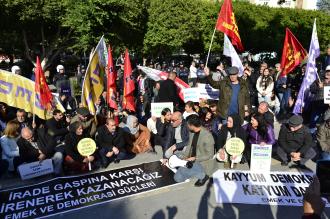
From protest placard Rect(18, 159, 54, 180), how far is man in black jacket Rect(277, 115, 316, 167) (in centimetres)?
482

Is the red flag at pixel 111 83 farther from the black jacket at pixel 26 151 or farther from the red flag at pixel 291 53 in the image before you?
the red flag at pixel 291 53

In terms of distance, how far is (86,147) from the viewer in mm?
7105

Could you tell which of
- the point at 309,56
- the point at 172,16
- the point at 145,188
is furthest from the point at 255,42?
the point at 145,188

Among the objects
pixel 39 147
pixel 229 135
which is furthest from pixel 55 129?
pixel 229 135

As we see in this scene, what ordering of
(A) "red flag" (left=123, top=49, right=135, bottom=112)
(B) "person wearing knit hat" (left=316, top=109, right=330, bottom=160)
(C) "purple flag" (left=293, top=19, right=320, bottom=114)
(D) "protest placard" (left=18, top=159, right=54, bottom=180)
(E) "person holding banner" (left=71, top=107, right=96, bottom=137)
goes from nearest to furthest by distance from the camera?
1. (D) "protest placard" (left=18, top=159, right=54, bottom=180)
2. (B) "person wearing knit hat" (left=316, top=109, right=330, bottom=160)
3. (E) "person holding banner" (left=71, top=107, right=96, bottom=137)
4. (C) "purple flag" (left=293, top=19, right=320, bottom=114)
5. (A) "red flag" (left=123, top=49, right=135, bottom=112)

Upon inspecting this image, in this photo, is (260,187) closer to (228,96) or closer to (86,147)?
(228,96)

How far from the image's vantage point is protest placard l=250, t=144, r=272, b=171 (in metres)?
7.12

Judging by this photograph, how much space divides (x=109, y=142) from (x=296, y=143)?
398 centimetres

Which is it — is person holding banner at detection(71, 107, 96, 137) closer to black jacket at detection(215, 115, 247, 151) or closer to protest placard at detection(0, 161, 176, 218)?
protest placard at detection(0, 161, 176, 218)

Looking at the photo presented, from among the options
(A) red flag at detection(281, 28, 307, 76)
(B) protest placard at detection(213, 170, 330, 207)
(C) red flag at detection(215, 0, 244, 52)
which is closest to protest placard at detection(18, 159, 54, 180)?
(B) protest placard at detection(213, 170, 330, 207)

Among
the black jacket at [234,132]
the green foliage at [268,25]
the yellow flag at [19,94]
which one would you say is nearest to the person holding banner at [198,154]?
the black jacket at [234,132]

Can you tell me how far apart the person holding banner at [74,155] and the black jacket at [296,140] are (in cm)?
406

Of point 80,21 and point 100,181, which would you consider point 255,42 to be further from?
point 100,181

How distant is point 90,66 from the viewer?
787cm
